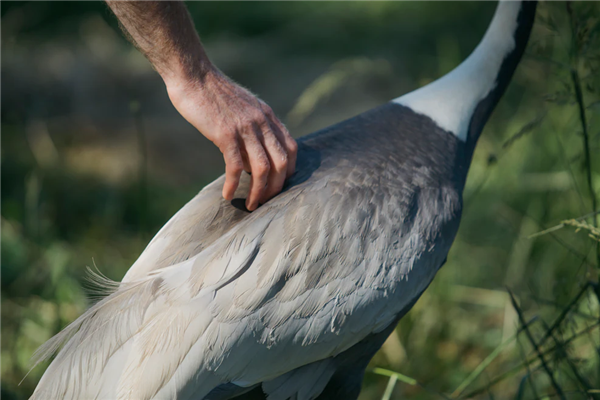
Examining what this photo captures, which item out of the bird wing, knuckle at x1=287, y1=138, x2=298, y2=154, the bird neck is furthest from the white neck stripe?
knuckle at x1=287, y1=138, x2=298, y2=154

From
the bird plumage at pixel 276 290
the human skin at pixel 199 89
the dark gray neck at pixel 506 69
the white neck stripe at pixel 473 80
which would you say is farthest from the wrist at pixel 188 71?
the dark gray neck at pixel 506 69

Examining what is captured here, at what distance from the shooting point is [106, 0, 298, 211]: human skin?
1426 mm

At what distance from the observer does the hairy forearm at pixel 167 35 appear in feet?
4.64

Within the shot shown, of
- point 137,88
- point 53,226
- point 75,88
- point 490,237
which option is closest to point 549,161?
point 490,237

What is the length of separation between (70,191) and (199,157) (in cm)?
97

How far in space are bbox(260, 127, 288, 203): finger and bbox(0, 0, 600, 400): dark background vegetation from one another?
1.93 feet

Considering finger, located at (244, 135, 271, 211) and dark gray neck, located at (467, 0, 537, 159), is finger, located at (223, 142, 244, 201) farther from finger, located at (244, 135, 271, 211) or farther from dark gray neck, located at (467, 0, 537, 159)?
dark gray neck, located at (467, 0, 537, 159)

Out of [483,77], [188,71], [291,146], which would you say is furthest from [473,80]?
[188,71]

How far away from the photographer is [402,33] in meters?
5.56

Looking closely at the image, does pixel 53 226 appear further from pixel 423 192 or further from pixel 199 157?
pixel 423 192

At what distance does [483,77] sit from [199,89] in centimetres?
103

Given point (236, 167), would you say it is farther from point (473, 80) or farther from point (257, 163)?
point (473, 80)

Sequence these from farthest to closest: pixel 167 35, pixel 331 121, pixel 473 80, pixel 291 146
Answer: pixel 331 121, pixel 473 80, pixel 291 146, pixel 167 35

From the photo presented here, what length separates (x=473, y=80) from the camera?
6.58ft
